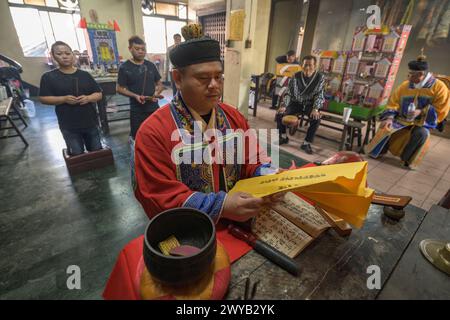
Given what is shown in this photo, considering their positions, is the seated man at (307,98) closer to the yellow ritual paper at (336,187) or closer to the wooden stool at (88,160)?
the wooden stool at (88,160)

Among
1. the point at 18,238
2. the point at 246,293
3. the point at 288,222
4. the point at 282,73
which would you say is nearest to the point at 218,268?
the point at 246,293

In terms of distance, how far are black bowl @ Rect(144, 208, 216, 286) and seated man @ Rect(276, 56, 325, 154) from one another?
13.3ft

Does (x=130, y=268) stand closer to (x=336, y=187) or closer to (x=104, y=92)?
(x=336, y=187)

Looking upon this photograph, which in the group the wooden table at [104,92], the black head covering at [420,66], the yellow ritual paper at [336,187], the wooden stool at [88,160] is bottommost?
the wooden stool at [88,160]

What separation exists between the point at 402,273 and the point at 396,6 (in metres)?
6.93

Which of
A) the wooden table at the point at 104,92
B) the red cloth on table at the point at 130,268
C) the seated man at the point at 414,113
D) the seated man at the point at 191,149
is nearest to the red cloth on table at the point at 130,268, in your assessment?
the red cloth on table at the point at 130,268

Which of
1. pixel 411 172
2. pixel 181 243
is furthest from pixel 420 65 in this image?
pixel 181 243

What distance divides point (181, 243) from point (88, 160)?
3184 millimetres

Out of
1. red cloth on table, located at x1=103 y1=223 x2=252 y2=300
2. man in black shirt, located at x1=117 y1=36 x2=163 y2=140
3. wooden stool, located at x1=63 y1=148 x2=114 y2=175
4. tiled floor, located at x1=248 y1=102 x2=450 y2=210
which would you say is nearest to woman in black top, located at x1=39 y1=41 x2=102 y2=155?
wooden stool, located at x1=63 y1=148 x2=114 y2=175

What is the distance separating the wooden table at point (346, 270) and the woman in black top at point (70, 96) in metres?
3.10

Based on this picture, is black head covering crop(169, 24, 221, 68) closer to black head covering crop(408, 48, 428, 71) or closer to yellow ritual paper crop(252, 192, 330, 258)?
yellow ritual paper crop(252, 192, 330, 258)

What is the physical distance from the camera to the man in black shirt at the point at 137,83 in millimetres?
3467

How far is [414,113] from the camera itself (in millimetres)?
3881

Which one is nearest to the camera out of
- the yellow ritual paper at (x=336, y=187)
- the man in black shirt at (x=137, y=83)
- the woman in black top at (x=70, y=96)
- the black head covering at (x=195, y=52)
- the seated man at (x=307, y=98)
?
the yellow ritual paper at (x=336, y=187)
